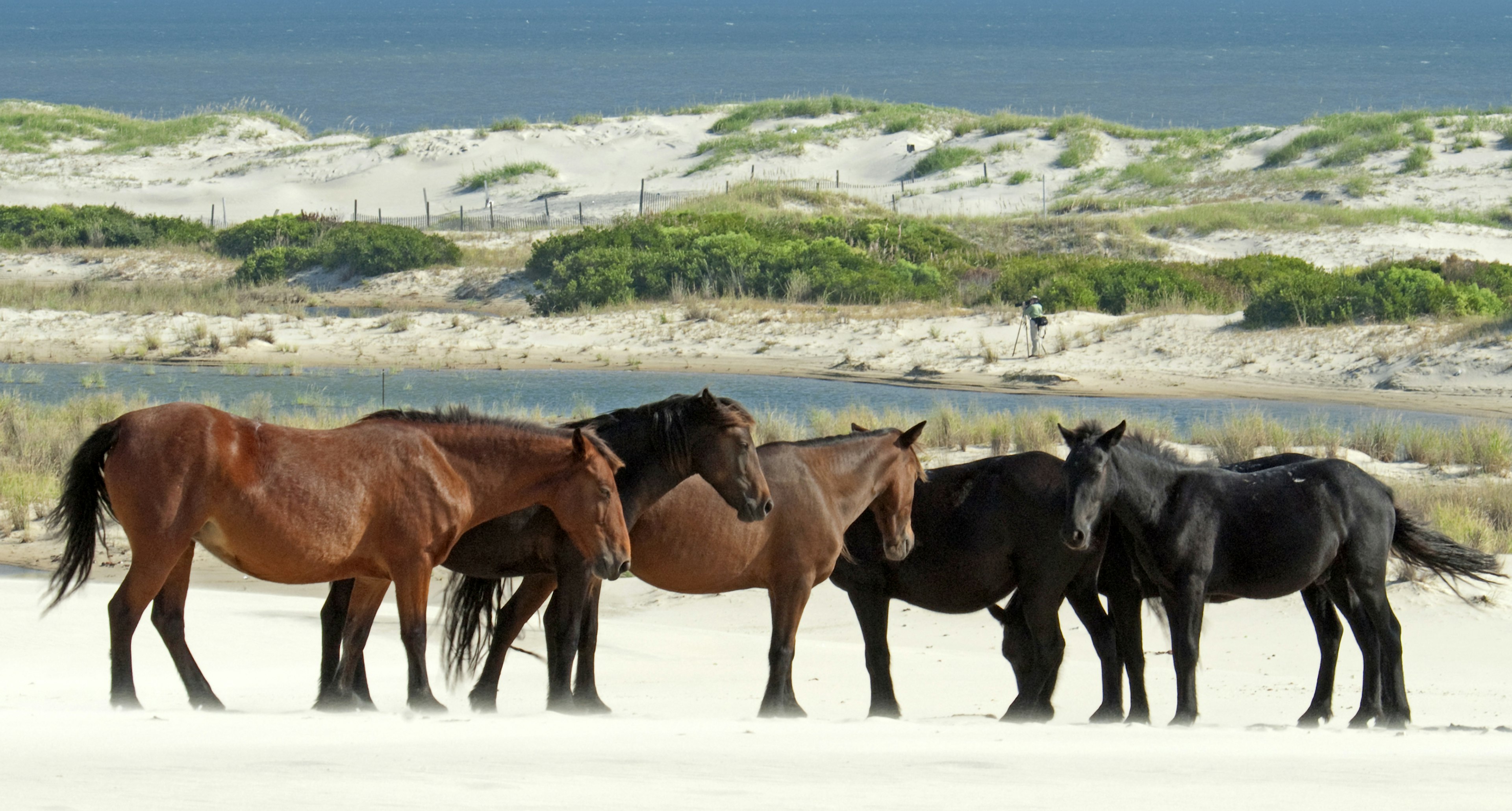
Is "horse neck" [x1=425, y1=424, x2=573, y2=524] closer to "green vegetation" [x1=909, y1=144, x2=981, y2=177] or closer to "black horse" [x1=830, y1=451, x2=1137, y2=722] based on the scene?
"black horse" [x1=830, y1=451, x2=1137, y2=722]

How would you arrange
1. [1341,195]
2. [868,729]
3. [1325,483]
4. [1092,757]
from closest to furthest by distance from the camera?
1. [1092,757]
2. [868,729]
3. [1325,483]
4. [1341,195]

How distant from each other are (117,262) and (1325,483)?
1392 inches

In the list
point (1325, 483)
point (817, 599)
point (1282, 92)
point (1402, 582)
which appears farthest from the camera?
point (1282, 92)

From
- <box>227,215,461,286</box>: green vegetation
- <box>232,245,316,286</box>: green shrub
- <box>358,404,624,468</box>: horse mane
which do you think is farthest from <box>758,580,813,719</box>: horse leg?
<box>232,245,316,286</box>: green shrub

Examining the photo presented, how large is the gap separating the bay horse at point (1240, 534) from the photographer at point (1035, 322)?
17.9 meters

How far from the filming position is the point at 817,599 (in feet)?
42.5

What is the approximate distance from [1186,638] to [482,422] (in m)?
3.46

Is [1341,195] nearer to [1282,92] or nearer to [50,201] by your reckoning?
[50,201]

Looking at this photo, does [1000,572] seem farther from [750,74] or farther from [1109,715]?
[750,74]

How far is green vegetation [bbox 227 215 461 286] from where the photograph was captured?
3612cm

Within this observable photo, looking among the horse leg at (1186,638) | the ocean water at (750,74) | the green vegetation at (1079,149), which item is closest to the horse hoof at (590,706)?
the horse leg at (1186,638)

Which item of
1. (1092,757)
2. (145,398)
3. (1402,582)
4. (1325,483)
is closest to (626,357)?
(145,398)

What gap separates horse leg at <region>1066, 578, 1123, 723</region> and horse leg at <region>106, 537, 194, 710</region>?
433 centimetres

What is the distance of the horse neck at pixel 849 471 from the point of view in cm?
805
